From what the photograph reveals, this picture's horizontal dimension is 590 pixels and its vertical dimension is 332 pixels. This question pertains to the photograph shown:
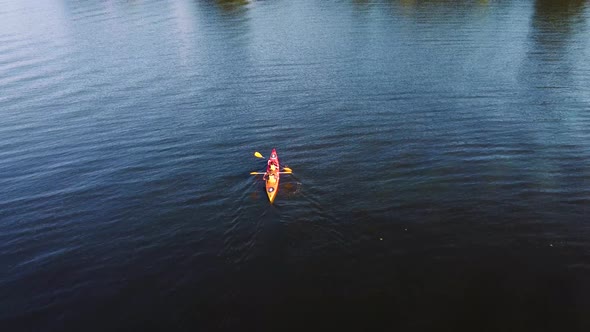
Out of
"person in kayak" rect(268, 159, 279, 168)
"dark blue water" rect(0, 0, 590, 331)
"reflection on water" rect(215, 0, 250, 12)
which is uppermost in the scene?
"reflection on water" rect(215, 0, 250, 12)

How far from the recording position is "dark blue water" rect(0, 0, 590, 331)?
35875 mm

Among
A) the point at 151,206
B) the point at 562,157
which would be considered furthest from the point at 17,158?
the point at 562,157

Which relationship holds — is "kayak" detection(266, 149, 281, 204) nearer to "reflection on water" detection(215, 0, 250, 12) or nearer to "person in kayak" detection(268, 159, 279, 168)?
"person in kayak" detection(268, 159, 279, 168)

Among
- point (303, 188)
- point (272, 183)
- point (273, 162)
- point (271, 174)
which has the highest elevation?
point (273, 162)

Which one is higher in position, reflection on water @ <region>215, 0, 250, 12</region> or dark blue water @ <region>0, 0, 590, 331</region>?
reflection on water @ <region>215, 0, 250, 12</region>

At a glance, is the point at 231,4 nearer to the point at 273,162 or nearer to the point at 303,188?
the point at 273,162

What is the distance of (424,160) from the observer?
55.5 meters

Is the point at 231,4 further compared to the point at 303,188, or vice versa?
the point at 231,4

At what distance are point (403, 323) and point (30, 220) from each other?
3992 centimetres

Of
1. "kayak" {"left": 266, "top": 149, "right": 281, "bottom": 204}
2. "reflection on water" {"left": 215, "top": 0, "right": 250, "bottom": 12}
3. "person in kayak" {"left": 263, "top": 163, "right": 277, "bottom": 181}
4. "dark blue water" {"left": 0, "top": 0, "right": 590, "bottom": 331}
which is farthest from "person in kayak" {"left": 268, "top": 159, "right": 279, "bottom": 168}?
"reflection on water" {"left": 215, "top": 0, "right": 250, "bottom": 12}

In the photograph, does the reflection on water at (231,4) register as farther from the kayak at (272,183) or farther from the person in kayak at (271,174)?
the kayak at (272,183)

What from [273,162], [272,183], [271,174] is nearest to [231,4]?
[273,162]

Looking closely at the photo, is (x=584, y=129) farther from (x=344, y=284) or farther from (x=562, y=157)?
(x=344, y=284)

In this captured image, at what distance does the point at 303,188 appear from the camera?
50094 mm
